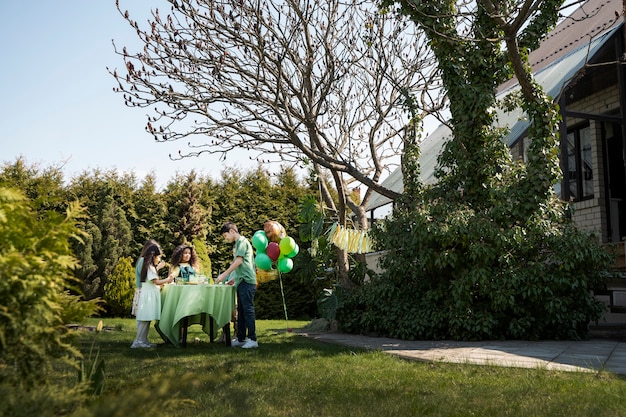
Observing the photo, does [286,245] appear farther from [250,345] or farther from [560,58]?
[560,58]

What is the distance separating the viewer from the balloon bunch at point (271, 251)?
34.8ft

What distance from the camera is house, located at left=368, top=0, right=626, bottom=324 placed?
11.3 metres

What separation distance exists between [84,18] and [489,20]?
652 cm

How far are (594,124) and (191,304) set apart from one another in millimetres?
10187

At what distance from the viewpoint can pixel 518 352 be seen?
24.0 feet

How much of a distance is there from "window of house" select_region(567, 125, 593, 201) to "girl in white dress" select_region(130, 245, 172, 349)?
9470 millimetres

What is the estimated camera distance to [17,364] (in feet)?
8.55

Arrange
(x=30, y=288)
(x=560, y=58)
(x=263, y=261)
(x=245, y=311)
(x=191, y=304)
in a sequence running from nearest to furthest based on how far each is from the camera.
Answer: (x=30, y=288), (x=191, y=304), (x=245, y=311), (x=263, y=261), (x=560, y=58)

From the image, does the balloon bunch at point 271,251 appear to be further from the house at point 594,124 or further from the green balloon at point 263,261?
the house at point 594,124

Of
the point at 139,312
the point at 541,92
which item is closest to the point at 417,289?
the point at 541,92

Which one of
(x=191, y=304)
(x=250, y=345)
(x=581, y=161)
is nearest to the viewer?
(x=250, y=345)

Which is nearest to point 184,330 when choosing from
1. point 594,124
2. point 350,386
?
point 350,386

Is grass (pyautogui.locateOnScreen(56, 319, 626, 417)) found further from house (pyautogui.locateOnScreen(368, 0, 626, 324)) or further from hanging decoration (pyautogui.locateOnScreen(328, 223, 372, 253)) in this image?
house (pyautogui.locateOnScreen(368, 0, 626, 324))

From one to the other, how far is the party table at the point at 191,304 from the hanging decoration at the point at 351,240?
3.36 meters
